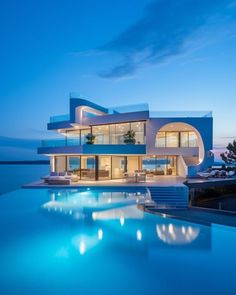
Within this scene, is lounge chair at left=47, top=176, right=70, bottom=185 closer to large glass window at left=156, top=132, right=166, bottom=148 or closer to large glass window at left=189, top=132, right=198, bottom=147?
large glass window at left=156, top=132, right=166, bottom=148

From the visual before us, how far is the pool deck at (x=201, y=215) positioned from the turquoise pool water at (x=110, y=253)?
2.75 feet

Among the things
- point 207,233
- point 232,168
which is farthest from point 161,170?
point 207,233

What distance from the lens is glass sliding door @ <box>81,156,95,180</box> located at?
2295 cm

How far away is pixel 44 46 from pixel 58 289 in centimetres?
1952

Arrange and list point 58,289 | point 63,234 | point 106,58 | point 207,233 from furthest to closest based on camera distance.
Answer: point 106,58, point 207,233, point 63,234, point 58,289

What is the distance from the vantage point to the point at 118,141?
23.5 meters

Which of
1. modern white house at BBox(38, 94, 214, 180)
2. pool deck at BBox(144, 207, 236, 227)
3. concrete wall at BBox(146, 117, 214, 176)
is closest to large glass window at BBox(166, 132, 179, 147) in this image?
modern white house at BBox(38, 94, 214, 180)

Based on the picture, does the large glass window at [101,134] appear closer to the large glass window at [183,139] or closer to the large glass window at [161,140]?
the large glass window at [161,140]

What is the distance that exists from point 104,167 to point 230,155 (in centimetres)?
1472

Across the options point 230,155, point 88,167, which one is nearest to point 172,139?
point 230,155

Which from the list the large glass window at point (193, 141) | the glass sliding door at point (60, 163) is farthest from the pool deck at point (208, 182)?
the glass sliding door at point (60, 163)

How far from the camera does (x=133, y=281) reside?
17.0 ft

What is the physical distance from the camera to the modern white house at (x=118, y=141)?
2234cm

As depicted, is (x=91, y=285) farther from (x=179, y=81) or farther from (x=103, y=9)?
(x=179, y=81)
